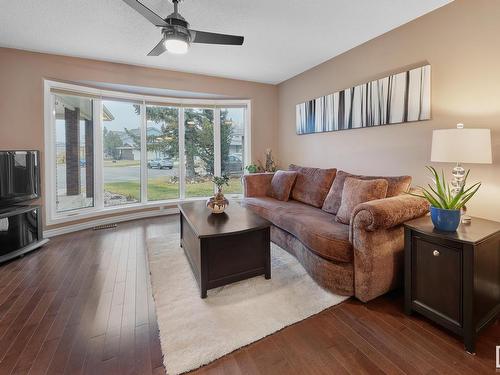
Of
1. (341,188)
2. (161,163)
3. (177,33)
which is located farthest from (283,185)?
(161,163)

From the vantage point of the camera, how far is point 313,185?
344 cm

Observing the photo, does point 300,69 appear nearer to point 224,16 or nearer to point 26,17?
point 224,16

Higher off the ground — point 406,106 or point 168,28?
point 168,28

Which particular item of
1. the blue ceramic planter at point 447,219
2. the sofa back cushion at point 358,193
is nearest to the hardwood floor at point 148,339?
the blue ceramic planter at point 447,219

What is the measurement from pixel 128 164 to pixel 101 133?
676 mm

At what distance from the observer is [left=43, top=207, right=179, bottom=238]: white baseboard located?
3.65 m

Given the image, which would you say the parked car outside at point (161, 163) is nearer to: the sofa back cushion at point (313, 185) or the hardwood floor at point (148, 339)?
the sofa back cushion at point (313, 185)

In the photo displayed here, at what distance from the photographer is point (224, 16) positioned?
2.58 meters

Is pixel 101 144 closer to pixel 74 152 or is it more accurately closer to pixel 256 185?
pixel 74 152

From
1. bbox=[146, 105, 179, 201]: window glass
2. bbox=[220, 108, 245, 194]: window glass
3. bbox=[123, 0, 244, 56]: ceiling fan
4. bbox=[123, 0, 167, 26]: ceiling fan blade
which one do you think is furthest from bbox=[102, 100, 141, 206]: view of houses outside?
bbox=[123, 0, 167, 26]: ceiling fan blade

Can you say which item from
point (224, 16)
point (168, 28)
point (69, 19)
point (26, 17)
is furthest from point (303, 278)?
point (26, 17)

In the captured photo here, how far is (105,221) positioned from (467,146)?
4.77 meters

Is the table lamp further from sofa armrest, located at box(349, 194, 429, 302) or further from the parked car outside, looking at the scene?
the parked car outside

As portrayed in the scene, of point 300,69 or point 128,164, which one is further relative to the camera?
point 128,164
